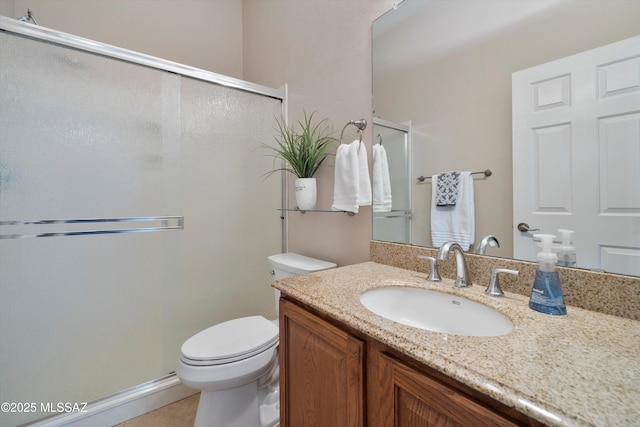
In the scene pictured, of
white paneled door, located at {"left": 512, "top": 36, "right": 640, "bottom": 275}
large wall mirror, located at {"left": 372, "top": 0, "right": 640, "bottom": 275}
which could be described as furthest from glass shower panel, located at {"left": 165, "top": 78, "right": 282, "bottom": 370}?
white paneled door, located at {"left": 512, "top": 36, "right": 640, "bottom": 275}

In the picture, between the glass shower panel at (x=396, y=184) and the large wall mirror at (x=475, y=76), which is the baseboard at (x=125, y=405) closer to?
the glass shower panel at (x=396, y=184)

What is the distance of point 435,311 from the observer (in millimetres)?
823

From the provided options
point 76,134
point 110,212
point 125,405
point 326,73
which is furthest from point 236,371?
point 326,73

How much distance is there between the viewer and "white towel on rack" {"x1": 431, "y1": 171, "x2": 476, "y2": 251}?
0.91 metres

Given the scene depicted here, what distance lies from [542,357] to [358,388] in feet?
1.18

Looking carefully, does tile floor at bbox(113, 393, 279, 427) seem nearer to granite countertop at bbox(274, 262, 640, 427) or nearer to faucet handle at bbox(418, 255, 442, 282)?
granite countertop at bbox(274, 262, 640, 427)

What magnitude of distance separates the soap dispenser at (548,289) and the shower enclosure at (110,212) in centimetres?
151

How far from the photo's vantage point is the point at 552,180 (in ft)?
2.43

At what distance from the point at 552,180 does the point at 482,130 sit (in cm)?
25

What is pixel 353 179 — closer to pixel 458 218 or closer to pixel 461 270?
pixel 458 218

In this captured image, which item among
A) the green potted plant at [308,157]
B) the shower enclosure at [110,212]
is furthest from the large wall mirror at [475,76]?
the shower enclosure at [110,212]

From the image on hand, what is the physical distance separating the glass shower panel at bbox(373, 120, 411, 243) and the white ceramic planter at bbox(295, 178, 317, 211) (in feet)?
1.30

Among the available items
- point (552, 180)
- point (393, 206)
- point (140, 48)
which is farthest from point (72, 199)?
point (552, 180)

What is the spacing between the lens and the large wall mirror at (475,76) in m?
0.70
